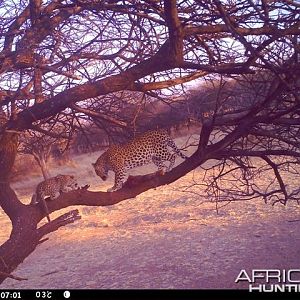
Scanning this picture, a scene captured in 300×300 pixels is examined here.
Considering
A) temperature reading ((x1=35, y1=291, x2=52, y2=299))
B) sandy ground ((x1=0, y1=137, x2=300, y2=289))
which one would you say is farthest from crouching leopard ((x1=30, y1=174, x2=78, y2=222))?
temperature reading ((x1=35, y1=291, x2=52, y2=299))

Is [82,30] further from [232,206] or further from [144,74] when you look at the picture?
[232,206]

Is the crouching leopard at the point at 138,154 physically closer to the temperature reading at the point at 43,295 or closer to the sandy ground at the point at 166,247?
the sandy ground at the point at 166,247

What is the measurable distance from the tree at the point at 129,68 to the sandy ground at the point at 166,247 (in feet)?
12.6

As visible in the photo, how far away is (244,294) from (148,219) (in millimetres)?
8072

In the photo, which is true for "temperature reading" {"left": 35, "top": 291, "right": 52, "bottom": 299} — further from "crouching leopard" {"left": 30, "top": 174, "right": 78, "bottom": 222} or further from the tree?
"crouching leopard" {"left": 30, "top": 174, "right": 78, "bottom": 222}

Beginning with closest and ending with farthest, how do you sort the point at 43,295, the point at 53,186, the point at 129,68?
1. the point at 129,68
2. the point at 43,295
3. the point at 53,186

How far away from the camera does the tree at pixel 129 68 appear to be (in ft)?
13.3

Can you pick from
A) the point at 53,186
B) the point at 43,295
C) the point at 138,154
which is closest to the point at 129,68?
the point at 43,295

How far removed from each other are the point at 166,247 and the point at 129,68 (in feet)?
A: 23.5

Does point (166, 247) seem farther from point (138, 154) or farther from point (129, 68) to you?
point (129, 68)

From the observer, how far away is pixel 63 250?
12.1 meters

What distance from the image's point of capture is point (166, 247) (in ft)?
36.5

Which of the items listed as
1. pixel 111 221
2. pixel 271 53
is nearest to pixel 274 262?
pixel 271 53

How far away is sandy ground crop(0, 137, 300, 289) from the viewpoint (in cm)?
902
